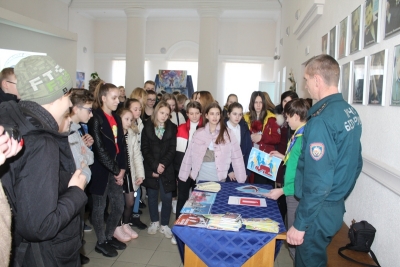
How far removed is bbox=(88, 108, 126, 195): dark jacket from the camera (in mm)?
3137

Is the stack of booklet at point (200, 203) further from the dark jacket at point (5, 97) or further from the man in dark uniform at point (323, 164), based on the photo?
the dark jacket at point (5, 97)

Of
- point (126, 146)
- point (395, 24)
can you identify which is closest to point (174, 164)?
point (126, 146)

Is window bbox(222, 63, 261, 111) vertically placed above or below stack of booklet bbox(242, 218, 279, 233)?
above

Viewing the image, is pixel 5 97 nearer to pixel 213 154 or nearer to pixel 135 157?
pixel 135 157

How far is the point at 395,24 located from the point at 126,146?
2.59m

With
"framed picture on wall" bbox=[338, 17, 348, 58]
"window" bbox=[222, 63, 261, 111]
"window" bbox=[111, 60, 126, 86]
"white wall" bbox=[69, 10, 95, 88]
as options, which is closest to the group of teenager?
"framed picture on wall" bbox=[338, 17, 348, 58]

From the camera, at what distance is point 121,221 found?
3639mm

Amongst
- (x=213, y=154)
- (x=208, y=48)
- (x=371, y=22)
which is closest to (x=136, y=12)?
(x=208, y=48)

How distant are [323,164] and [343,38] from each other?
195cm

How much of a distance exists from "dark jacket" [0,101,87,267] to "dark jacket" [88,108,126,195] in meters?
1.76

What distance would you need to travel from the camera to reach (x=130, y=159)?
3619mm

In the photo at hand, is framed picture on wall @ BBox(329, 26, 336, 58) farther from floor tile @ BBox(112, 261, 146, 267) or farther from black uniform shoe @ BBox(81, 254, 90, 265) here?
black uniform shoe @ BBox(81, 254, 90, 265)

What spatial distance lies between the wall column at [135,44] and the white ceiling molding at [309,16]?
19.1 ft

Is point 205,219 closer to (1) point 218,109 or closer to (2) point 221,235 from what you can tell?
(2) point 221,235
